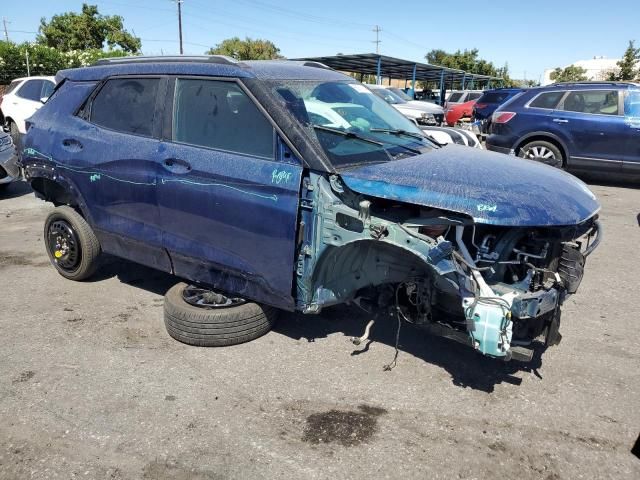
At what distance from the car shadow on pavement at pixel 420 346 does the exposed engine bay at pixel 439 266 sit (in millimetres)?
411

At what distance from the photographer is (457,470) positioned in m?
2.63

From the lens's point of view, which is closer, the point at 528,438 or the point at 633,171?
the point at 528,438

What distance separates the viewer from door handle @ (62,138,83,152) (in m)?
4.39

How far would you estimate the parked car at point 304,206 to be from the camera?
2947 mm

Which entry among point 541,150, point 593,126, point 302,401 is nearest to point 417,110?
point 541,150

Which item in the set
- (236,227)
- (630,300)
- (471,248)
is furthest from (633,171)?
(236,227)

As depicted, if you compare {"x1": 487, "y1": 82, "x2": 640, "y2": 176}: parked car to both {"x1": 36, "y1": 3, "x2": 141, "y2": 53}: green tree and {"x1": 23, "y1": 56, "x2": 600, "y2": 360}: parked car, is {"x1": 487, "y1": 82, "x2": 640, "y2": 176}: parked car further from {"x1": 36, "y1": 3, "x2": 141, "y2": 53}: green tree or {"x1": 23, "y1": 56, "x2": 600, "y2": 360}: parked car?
{"x1": 36, "y1": 3, "x2": 141, "y2": 53}: green tree

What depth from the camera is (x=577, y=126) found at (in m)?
9.55

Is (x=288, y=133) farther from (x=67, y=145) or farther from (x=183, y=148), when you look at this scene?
(x=67, y=145)

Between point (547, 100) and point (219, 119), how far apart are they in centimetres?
824

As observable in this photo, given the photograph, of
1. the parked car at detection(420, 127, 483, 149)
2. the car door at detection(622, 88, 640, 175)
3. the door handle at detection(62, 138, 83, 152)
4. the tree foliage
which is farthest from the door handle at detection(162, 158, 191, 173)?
the tree foliage

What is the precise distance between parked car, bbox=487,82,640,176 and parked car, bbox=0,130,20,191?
853 centimetres

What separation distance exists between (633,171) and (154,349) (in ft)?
28.9

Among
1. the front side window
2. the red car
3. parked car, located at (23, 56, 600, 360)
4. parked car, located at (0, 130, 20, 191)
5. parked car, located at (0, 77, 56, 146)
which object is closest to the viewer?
parked car, located at (23, 56, 600, 360)
